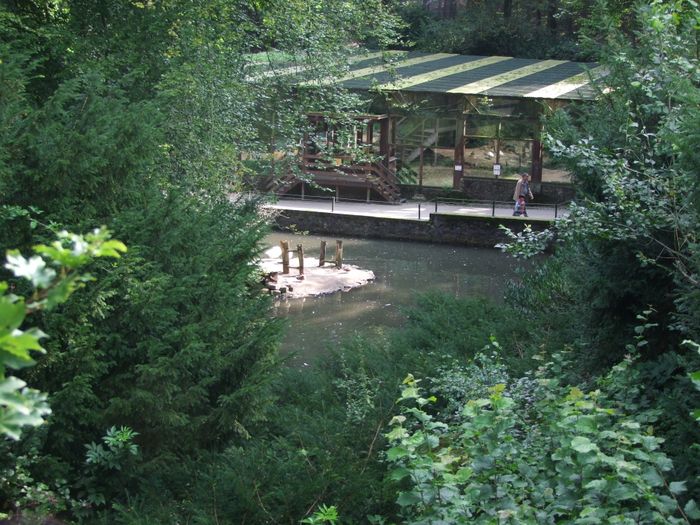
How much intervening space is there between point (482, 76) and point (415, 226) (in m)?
7.99

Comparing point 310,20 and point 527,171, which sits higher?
point 310,20

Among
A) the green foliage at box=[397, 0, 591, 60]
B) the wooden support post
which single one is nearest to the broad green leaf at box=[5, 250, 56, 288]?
the wooden support post

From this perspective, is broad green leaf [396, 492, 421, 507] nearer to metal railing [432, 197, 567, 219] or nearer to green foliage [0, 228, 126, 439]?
green foliage [0, 228, 126, 439]

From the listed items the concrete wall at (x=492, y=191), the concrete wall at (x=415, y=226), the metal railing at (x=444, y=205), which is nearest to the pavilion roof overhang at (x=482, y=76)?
the concrete wall at (x=492, y=191)

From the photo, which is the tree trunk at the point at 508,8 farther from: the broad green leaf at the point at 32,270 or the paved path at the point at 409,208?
the broad green leaf at the point at 32,270

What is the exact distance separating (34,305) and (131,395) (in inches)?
174

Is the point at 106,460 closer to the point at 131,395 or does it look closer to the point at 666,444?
the point at 131,395

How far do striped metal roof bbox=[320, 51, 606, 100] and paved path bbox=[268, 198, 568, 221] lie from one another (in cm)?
336

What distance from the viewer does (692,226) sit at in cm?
626

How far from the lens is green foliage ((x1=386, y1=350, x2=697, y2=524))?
381 cm

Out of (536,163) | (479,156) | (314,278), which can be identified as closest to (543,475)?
(314,278)

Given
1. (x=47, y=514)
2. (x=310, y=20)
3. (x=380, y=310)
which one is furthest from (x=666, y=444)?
(x=380, y=310)

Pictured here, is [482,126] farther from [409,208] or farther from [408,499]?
[408,499]

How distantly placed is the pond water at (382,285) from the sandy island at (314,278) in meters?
0.25
